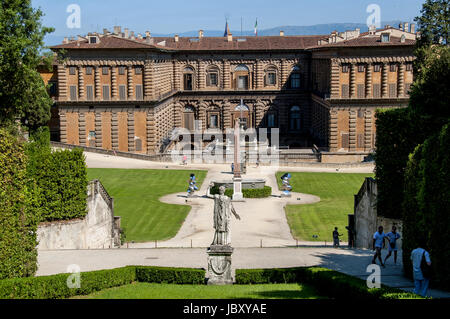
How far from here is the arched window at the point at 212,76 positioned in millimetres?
91950

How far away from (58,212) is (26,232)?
338 inches

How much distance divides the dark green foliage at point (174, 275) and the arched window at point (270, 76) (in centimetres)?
6940

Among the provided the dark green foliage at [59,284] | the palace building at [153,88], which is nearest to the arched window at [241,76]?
the palace building at [153,88]

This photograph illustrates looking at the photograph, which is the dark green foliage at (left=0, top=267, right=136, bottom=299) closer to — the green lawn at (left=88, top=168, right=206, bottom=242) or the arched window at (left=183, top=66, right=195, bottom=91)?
the green lawn at (left=88, top=168, right=206, bottom=242)

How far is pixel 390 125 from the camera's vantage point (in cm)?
3209

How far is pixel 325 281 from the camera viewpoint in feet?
74.4

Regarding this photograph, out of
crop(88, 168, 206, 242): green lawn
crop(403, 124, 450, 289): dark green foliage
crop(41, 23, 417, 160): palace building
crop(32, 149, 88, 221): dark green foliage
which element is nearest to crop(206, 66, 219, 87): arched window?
crop(41, 23, 417, 160): palace building

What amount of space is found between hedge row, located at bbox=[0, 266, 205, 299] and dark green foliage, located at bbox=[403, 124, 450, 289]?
776cm

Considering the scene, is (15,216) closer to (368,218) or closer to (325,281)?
(325,281)

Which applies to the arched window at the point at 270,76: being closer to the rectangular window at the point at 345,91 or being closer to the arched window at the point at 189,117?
the arched window at the point at 189,117

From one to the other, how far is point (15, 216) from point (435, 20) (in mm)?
44625

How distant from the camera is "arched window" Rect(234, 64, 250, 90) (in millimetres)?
92188
